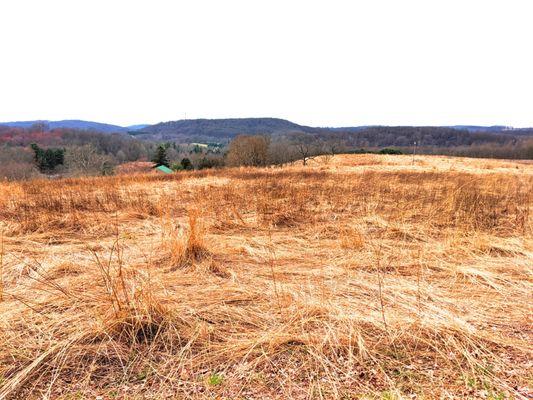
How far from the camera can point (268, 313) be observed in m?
2.27

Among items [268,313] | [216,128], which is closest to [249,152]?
[268,313]

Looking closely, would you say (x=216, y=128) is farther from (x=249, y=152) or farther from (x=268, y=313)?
(x=268, y=313)

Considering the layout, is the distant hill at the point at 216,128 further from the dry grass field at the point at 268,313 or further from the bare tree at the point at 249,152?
the dry grass field at the point at 268,313

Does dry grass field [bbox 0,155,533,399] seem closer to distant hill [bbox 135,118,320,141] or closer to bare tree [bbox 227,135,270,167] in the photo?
bare tree [bbox 227,135,270,167]

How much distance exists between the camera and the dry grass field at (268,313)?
5.33ft

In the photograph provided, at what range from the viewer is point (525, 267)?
318 cm

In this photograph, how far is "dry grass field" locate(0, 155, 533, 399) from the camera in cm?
163

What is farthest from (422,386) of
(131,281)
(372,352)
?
(131,281)

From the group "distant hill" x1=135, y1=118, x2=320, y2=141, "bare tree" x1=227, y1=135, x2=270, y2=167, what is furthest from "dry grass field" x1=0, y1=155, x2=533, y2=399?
"distant hill" x1=135, y1=118, x2=320, y2=141

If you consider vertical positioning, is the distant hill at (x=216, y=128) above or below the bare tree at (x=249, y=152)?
above

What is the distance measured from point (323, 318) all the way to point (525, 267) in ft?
8.39

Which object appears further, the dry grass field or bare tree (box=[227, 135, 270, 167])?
bare tree (box=[227, 135, 270, 167])

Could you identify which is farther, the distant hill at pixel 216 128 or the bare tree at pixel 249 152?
the distant hill at pixel 216 128

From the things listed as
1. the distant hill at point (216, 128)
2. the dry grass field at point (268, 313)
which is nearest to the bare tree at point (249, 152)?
the dry grass field at point (268, 313)
